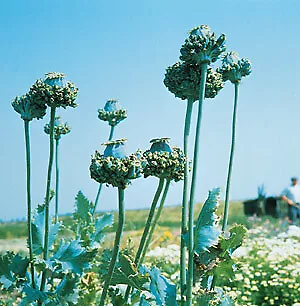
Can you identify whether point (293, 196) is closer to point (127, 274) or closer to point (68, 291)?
point (68, 291)

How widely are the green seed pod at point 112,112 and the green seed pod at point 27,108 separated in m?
0.73

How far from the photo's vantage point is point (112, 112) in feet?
9.46

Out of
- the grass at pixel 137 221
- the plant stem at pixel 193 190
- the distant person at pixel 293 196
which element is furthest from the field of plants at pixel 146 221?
the distant person at pixel 293 196

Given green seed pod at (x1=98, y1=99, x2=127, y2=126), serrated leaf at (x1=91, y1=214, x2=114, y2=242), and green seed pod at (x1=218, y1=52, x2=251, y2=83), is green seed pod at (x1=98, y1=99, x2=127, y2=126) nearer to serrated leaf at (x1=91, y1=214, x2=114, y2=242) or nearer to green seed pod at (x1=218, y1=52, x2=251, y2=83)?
serrated leaf at (x1=91, y1=214, x2=114, y2=242)

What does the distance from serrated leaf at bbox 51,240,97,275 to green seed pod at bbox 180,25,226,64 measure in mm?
866

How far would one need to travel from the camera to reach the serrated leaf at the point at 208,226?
5.84 ft

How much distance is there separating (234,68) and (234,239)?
63cm

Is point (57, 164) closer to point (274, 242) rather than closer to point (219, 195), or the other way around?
point (219, 195)

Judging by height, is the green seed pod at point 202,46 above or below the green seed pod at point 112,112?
above

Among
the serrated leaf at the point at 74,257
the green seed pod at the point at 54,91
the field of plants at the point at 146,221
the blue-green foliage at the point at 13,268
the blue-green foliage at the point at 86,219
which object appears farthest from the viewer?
the blue-green foliage at the point at 86,219

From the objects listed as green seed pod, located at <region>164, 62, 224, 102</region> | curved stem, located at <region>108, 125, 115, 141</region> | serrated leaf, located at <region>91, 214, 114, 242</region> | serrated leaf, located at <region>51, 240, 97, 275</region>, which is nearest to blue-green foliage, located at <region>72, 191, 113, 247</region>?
serrated leaf, located at <region>91, 214, 114, 242</region>

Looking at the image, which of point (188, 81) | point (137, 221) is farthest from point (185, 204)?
point (137, 221)

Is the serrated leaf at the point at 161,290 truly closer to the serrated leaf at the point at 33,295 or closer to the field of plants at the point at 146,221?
the field of plants at the point at 146,221

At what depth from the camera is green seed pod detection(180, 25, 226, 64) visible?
1.77 m
